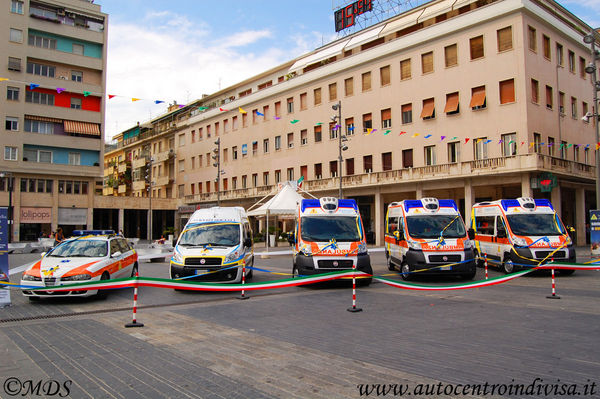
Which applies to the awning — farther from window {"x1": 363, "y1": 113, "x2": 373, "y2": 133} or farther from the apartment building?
window {"x1": 363, "y1": 113, "x2": 373, "y2": 133}

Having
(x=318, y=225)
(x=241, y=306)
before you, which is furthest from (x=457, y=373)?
(x=318, y=225)

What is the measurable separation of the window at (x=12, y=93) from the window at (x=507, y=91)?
43534mm

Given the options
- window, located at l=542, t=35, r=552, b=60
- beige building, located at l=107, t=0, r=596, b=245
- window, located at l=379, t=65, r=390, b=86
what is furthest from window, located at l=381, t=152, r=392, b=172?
window, located at l=542, t=35, r=552, b=60

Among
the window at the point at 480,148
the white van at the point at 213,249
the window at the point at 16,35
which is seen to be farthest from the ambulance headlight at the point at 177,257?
the window at the point at 16,35

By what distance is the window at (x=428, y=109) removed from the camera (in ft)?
117

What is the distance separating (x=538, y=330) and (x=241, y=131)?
48718mm

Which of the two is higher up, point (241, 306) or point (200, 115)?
point (200, 115)

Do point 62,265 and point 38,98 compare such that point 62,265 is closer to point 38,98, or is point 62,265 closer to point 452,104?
point 452,104

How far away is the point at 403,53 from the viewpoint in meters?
37.8

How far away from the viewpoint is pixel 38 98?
48000mm

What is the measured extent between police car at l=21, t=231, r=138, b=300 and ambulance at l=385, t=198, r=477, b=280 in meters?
8.28

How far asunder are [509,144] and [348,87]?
15570 mm

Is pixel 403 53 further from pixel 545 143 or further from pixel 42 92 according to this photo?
pixel 42 92
